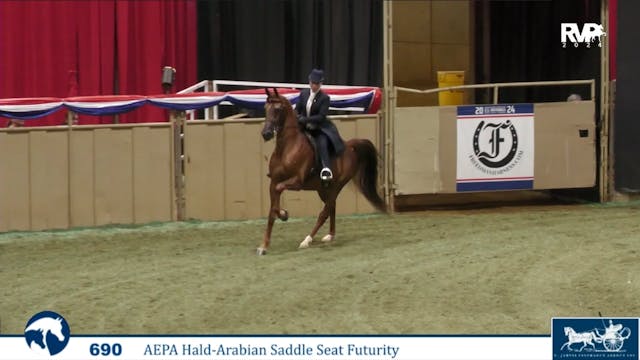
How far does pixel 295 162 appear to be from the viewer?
11.6m

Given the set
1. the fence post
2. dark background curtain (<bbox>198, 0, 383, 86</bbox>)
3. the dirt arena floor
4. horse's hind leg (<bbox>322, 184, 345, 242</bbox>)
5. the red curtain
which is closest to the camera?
the dirt arena floor

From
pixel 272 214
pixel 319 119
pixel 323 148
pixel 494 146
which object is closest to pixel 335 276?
pixel 272 214

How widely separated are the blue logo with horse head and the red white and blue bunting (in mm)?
7306

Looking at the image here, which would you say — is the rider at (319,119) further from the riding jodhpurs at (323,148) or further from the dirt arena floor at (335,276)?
the dirt arena floor at (335,276)

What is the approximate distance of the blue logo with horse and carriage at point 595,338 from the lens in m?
6.38

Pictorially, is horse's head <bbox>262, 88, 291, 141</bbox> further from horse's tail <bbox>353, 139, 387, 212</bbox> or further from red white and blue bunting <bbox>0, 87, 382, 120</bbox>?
red white and blue bunting <bbox>0, 87, 382, 120</bbox>

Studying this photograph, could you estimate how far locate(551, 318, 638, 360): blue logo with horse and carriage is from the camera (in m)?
6.38

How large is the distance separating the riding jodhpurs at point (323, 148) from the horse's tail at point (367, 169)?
0.73 m

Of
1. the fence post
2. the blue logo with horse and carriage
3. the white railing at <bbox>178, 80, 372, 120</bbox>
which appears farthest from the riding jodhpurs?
the blue logo with horse and carriage

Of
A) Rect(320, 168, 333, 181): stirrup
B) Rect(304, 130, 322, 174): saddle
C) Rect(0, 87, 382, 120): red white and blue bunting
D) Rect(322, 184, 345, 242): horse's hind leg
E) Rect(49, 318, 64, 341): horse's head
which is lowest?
Rect(49, 318, 64, 341): horse's head

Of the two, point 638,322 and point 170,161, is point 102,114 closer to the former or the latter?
point 170,161

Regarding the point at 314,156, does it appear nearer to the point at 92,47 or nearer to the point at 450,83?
the point at 92,47

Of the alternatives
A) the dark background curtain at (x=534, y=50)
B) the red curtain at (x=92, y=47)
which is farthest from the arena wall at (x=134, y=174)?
the dark background curtain at (x=534, y=50)

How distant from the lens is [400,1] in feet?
66.3
